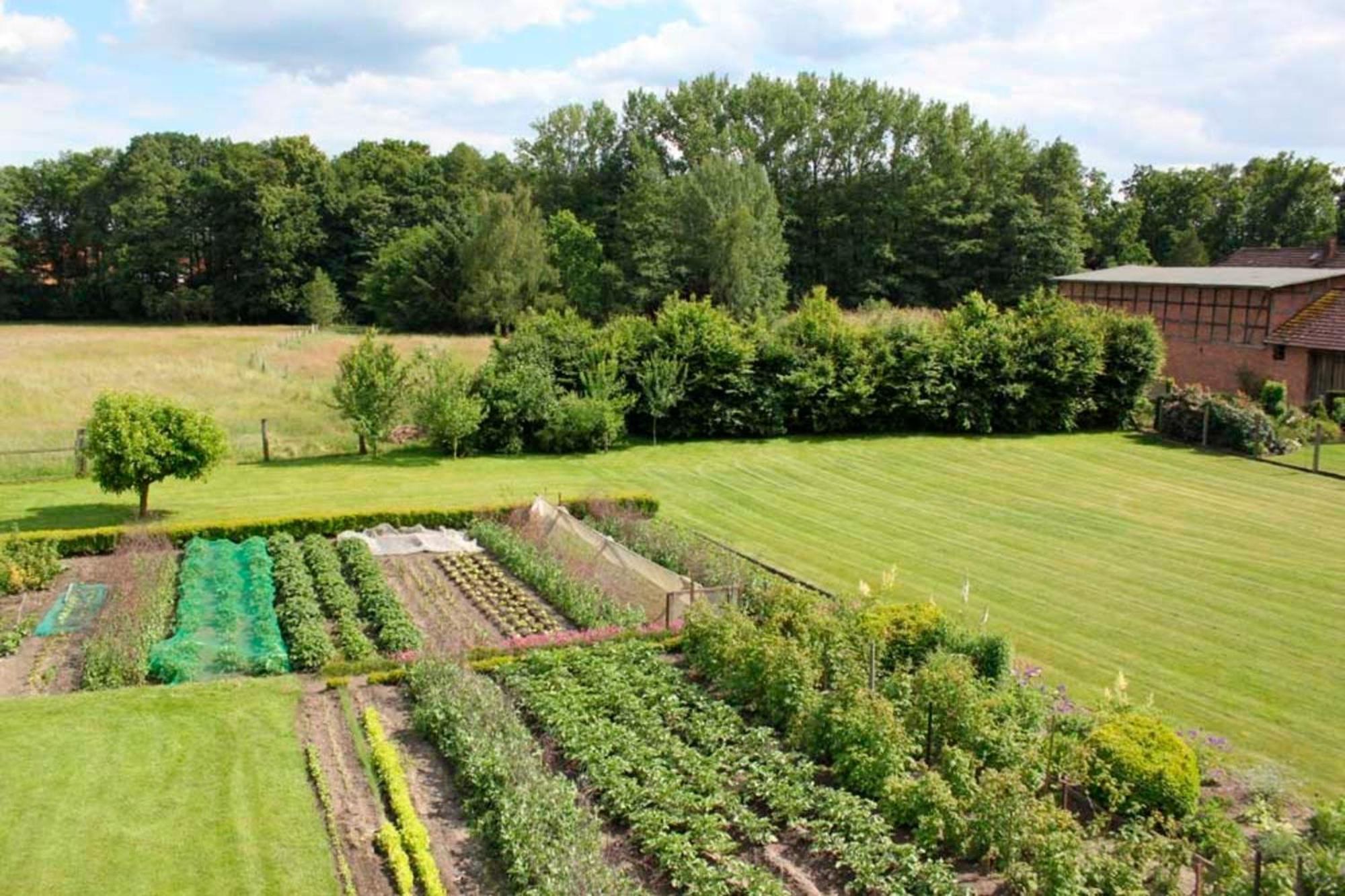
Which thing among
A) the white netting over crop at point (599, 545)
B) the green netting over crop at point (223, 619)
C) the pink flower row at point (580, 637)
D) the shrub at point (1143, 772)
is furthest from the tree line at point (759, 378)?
the shrub at point (1143, 772)

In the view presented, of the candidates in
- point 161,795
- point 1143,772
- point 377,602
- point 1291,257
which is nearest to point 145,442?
point 377,602

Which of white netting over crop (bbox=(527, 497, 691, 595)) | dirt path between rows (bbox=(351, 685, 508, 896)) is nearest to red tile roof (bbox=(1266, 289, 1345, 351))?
white netting over crop (bbox=(527, 497, 691, 595))

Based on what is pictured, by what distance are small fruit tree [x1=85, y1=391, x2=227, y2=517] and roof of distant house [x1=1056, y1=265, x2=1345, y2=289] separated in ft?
107

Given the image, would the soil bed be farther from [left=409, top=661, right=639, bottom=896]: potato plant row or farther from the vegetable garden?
[left=409, top=661, right=639, bottom=896]: potato plant row

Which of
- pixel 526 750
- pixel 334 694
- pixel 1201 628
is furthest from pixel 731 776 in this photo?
pixel 1201 628

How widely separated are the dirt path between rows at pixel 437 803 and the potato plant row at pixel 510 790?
135mm

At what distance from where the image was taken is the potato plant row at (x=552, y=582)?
51.2ft

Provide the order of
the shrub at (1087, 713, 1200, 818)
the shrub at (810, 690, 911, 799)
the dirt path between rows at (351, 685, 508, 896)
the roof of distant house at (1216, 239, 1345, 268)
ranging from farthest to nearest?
the roof of distant house at (1216, 239, 1345, 268) → the shrub at (810, 690, 911, 799) → the shrub at (1087, 713, 1200, 818) → the dirt path between rows at (351, 685, 508, 896)

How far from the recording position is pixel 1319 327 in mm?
34281

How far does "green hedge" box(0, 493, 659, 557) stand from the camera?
739 inches

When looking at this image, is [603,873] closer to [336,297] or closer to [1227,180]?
[336,297]

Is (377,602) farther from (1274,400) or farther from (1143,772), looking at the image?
(1274,400)

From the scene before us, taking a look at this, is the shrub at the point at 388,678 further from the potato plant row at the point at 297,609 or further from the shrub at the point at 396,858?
the shrub at the point at 396,858

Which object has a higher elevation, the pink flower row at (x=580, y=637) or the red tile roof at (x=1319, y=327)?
the red tile roof at (x=1319, y=327)
